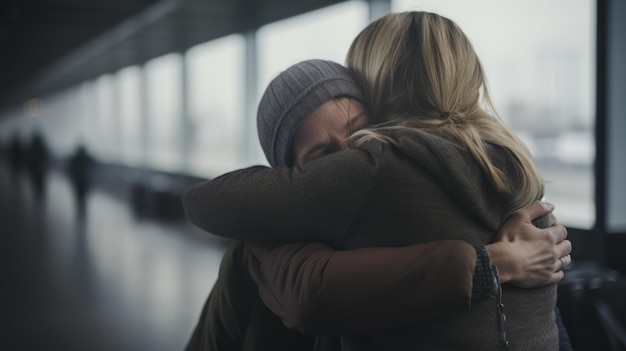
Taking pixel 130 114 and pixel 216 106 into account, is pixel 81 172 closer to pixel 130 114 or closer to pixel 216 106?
pixel 130 114

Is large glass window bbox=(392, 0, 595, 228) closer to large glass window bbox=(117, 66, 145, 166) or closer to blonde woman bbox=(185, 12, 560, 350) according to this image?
blonde woman bbox=(185, 12, 560, 350)

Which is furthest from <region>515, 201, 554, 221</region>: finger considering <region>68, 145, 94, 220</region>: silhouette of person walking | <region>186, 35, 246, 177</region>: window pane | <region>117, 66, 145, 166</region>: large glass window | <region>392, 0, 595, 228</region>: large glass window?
<region>117, 66, 145, 166</region>: large glass window

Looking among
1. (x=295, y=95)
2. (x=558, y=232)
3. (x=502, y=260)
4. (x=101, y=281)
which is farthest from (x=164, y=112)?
(x=502, y=260)

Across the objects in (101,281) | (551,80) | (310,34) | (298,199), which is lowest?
(101,281)

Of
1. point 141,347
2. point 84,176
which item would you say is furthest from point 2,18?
point 141,347

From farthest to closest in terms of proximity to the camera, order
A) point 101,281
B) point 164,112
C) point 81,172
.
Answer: point 81,172 → point 164,112 → point 101,281

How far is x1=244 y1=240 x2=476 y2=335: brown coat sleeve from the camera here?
3.54 ft

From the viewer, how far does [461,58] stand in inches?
49.8

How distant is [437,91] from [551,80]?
3.51 metres

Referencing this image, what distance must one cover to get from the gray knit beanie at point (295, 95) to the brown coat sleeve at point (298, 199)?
0.50 ft

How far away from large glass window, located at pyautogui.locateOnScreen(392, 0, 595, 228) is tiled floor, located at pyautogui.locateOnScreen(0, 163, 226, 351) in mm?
2527

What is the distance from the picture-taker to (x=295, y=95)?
134 cm

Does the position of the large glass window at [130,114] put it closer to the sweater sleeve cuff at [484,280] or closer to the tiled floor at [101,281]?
the tiled floor at [101,281]

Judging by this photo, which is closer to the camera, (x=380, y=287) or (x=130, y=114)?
(x=380, y=287)
